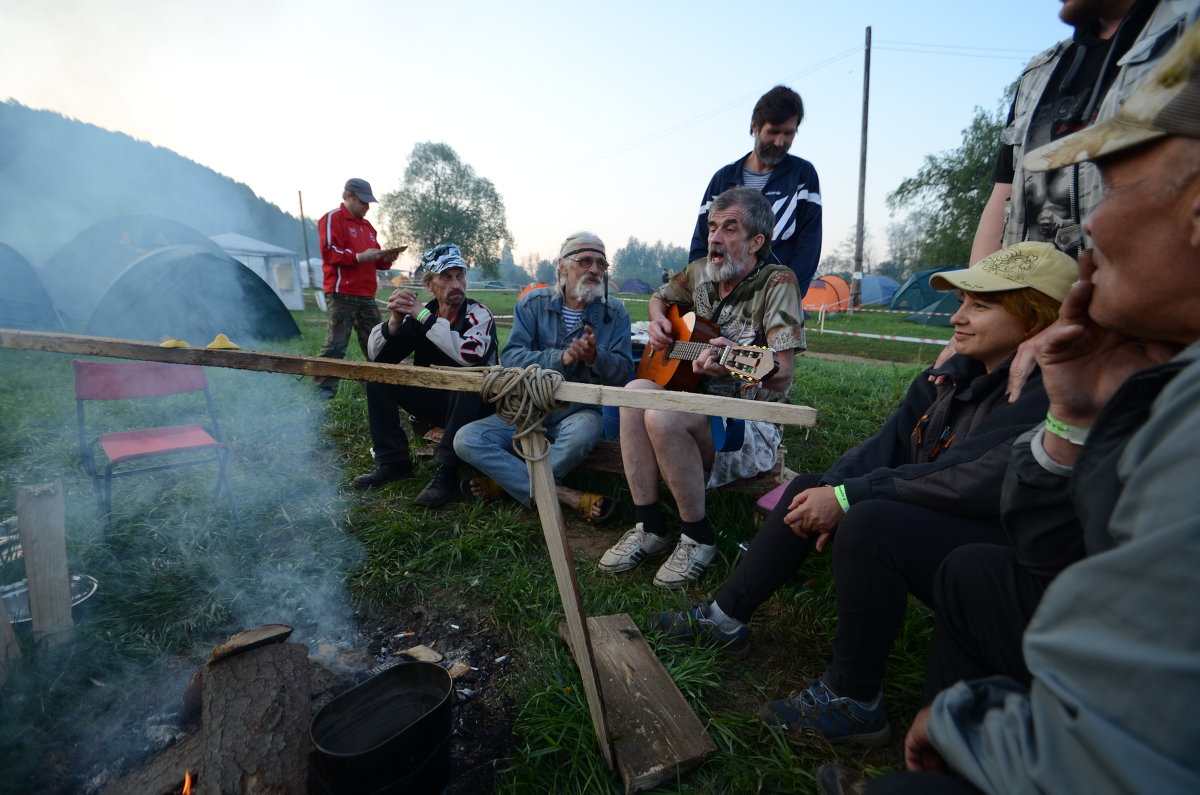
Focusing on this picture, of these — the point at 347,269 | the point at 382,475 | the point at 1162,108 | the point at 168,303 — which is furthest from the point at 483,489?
the point at 168,303

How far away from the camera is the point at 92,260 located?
325 inches

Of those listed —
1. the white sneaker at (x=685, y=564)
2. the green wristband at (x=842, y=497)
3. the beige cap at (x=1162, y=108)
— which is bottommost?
the white sneaker at (x=685, y=564)

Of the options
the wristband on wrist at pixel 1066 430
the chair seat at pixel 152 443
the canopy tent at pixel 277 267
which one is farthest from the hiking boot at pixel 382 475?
the canopy tent at pixel 277 267

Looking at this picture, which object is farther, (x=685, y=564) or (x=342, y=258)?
(x=342, y=258)

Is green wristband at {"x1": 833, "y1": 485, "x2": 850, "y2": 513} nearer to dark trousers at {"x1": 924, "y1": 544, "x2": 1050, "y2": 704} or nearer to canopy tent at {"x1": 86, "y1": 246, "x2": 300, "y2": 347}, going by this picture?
dark trousers at {"x1": 924, "y1": 544, "x2": 1050, "y2": 704}

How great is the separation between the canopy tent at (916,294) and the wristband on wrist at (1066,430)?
790 inches

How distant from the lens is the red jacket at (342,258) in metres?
6.20

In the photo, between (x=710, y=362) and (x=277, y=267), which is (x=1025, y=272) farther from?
Result: (x=277, y=267)

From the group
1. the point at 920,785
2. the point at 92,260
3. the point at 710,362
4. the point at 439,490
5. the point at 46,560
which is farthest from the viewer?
the point at 92,260

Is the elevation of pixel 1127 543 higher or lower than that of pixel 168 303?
lower

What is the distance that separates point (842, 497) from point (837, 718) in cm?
73

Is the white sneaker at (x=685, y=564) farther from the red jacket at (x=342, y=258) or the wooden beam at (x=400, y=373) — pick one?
the red jacket at (x=342, y=258)

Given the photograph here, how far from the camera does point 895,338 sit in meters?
11.8

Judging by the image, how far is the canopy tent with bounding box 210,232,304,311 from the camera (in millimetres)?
20812
